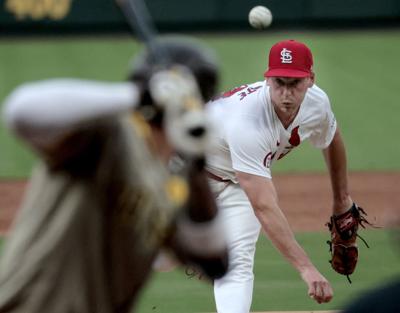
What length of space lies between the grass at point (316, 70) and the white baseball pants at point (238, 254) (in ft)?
22.4

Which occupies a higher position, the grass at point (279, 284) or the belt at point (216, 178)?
the belt at point (216, 178)

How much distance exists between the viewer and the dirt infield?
1161 cm

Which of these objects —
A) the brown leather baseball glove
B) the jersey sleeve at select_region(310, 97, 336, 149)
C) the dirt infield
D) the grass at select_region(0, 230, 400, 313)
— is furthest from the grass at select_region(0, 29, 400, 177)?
the jersey sleeve at select_region(310, 97, 336, 149)

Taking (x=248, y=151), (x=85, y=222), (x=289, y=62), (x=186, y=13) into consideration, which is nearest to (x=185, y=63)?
(x=85, y=222)

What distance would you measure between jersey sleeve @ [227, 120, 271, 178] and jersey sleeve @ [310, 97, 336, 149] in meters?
0.63

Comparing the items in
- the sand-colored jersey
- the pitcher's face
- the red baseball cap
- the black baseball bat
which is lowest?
the pitcher's face

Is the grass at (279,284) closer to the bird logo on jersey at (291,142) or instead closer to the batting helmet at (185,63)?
the bird logo on jersey at (291,142)

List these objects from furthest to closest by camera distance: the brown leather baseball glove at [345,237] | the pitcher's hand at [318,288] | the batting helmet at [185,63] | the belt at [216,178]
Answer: the brown leather baseball glove at [345,237], the belt at [216,178], the pitcher's hand at [318,288], the batting helmet at [185,63]

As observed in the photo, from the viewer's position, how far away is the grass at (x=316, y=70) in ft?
47.1

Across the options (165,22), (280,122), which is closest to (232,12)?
(165,22)

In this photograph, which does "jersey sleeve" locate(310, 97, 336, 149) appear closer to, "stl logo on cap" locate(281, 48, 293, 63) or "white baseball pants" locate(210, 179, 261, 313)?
"stl logo on cap" locate(281, 48, 293, 63)

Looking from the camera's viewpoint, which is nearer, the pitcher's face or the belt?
the pitcher's face

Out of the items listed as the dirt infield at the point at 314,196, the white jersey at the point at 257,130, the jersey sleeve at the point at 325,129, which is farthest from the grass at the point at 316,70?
the white jersey at the point at 257,130

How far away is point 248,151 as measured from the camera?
6664 mm
